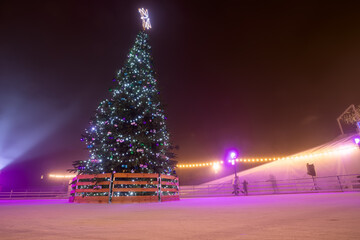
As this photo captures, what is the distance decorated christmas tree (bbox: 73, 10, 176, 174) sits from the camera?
318 inches

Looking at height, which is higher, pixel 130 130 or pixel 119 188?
pixel 130 130

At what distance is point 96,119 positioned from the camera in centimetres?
908

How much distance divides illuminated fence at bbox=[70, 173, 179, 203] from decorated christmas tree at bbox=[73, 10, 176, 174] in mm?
372

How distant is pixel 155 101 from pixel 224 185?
516 inches

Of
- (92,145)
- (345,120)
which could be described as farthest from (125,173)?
(345,120)

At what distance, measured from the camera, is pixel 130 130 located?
838 cm

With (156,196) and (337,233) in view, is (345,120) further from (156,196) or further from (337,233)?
(337,233)

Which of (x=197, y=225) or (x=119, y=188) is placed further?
(x=119, y=188)

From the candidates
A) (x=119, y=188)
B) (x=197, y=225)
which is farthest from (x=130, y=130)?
(x=197, y=225)

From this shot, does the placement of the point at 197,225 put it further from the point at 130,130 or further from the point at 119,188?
the point at 130,130

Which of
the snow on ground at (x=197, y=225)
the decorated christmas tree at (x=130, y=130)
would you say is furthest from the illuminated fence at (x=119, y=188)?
the snow on ground at (x=197, y=225)

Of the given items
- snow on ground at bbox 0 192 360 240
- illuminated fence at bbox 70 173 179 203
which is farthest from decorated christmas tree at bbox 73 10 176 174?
snow on ground at bbox 0 192 360 240

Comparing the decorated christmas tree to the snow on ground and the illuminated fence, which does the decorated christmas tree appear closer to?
the illuminated fence

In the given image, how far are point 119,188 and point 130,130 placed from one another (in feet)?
8.02
